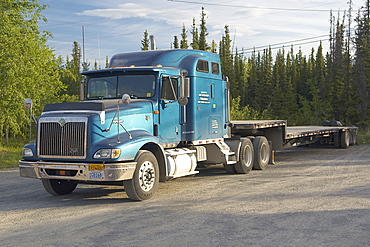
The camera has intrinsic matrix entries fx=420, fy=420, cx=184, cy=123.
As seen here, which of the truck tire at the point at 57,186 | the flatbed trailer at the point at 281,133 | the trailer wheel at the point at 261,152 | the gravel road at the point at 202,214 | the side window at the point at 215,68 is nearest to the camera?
the gravel road at the point at 202,214

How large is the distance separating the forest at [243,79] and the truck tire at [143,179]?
13.9 meters

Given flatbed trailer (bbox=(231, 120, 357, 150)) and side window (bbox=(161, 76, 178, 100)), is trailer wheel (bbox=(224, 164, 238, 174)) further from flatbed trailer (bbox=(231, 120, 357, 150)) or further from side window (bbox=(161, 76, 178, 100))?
side window (bbox=(161, 76, 178, 100))

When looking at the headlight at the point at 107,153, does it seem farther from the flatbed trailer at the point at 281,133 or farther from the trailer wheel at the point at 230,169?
the flatbed trailer at the point at 281,133

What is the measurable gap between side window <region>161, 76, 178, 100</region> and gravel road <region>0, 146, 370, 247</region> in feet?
7.07

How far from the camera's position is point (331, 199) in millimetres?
8250

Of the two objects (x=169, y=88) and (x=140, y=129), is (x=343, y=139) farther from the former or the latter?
(x=140, y=129)

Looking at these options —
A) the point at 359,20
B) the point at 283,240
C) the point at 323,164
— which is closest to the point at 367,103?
the point at 359,20

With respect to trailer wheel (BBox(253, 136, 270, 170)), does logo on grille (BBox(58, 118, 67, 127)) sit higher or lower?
higher

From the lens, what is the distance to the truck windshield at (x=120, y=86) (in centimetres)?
930

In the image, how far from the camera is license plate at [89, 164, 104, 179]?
767 cm

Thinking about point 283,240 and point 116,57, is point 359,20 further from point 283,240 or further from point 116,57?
point 283,240

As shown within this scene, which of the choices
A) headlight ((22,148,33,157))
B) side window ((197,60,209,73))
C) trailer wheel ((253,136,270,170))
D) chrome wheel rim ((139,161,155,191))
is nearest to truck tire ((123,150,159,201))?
chrome wheel rim ((139,161,155,191))

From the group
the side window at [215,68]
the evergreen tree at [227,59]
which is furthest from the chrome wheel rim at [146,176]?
the evergreen tree at [227,59]

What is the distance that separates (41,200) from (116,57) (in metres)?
4.02
